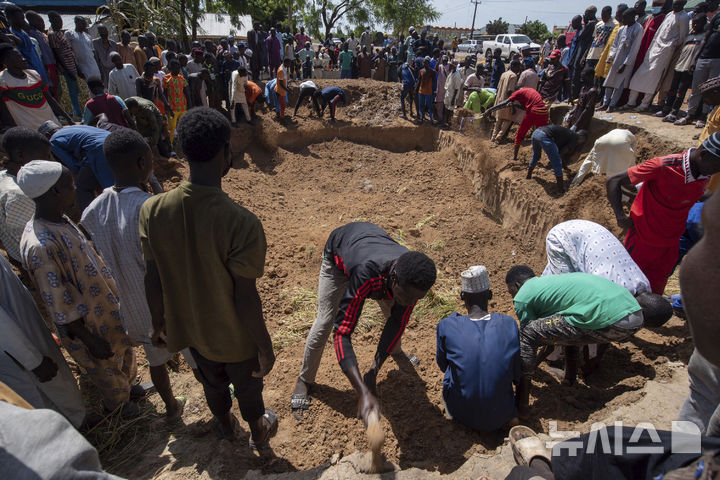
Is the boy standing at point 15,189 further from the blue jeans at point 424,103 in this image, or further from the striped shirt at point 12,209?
the blue jeans at point 424,103

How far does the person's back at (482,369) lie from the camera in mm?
2486

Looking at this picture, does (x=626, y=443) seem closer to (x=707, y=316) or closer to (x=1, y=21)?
(x=707, y=316)

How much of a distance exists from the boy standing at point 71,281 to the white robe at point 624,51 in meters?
8.78

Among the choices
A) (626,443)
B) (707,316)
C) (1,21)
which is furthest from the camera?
(1,21)

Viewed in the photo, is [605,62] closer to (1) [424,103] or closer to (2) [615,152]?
(2) [615,152]

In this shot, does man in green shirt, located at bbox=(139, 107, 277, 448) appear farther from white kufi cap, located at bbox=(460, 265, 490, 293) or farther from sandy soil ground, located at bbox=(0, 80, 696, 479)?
white kufi cap, located at bbox=(460, 265, 490, 293)

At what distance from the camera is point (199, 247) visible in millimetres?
1751

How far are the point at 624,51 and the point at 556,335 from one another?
7.15 metres

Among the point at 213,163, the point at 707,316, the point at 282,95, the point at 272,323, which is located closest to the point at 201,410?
the point at 272,323

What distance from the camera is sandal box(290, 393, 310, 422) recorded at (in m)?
2.96

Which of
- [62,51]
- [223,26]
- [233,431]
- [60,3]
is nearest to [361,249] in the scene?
[233,431]

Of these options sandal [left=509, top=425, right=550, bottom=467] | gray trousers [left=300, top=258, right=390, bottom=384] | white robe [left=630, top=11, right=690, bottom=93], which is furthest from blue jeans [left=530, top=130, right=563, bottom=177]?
sandal [left=509, top=425, right=550, bottom=467]

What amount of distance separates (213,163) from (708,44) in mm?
7530

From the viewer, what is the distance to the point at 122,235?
2254mm
